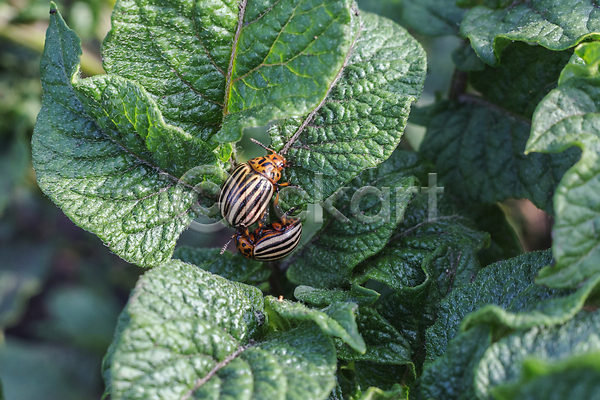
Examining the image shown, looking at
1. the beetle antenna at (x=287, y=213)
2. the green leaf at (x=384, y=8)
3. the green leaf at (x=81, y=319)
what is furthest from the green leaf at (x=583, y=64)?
the green leaf at (x=81, y=319)

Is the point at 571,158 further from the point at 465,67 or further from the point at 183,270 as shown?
the point at 183,270

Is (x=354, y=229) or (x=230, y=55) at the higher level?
(x=230, y=55)

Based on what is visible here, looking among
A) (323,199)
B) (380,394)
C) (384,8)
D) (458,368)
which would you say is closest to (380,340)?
(380,394)

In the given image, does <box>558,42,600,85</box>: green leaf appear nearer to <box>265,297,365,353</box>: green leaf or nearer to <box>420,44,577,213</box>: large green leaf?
<box>420,44,577,213</box>: large green leaf

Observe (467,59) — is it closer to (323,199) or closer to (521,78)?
(521,78)

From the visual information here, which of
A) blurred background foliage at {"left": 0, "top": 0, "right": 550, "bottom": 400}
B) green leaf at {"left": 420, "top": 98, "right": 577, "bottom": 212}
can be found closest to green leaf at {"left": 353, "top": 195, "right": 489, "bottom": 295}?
green leaf at {"left": 420, "top": 98, "right": 577, "bottom": 212}

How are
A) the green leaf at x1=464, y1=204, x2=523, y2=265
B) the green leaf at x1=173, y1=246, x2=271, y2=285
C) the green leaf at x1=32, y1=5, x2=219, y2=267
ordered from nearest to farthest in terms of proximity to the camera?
the green leaf at x1=32, y1=5, x2=219, y2=267 < the green leaf at x1=173, y1=246, x2=271, y2=285 < the green leaf at x1=464, y1=204, x2=523, y2=265

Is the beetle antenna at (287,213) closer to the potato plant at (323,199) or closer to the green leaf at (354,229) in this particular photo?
the potato plant at (323,199)

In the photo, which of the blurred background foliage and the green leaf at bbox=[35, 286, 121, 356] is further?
the green leaf at bbox=[35, 286, 121, 356]
